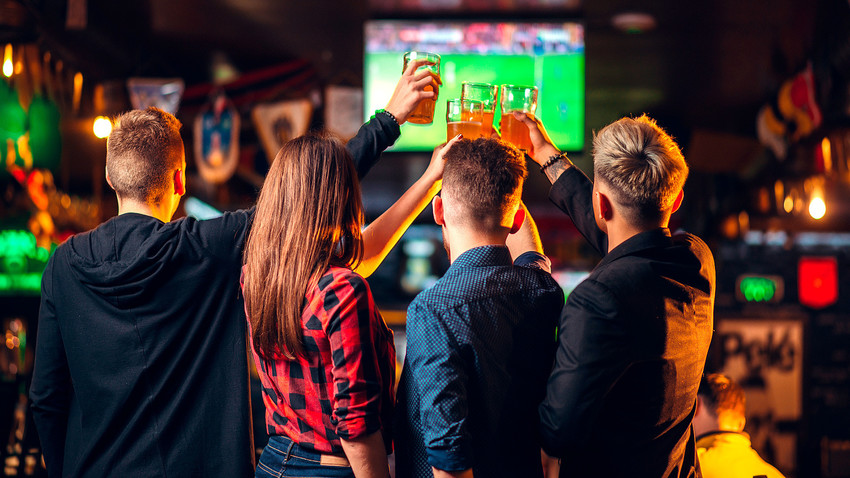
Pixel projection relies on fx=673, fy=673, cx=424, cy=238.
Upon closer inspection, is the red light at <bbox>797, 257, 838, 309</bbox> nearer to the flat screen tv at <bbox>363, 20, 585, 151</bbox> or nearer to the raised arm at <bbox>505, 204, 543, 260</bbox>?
the flat screen tv at <bbox>363, 20, 585, 151</bbox>

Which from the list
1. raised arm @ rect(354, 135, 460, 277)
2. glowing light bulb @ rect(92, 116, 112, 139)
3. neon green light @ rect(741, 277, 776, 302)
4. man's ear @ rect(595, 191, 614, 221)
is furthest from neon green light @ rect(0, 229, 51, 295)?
neon green light @ rect(741, 277, 776, 302)

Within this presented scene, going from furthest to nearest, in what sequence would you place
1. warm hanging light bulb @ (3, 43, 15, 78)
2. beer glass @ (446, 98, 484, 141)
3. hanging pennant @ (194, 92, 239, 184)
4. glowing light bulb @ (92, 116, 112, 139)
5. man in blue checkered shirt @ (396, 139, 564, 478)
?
hanging pennant @ (194, 92, 239, 184) → glowing light bulb @ (92, 116, 112, 139) → warm hanging light bulb @ (3, 43, 15, 78) → beer glass @ (446, 98, 484, 141) → man in blue checkered shirt @ (396, 139, 564, 478)

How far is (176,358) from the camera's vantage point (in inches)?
67.2

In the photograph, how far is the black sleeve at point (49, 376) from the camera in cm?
177

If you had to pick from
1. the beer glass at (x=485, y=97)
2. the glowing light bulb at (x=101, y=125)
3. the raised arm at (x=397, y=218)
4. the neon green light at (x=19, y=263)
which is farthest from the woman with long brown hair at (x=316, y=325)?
the neon green light at (x=19, y=263)

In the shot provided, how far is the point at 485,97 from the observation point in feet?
6.25

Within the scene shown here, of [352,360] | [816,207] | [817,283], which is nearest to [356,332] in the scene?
[352,360]

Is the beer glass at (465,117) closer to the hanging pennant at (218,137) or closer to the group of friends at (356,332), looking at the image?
the group of friends at (356,332)

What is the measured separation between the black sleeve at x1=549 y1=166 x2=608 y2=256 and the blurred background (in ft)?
5.07

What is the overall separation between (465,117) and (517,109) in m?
0.17

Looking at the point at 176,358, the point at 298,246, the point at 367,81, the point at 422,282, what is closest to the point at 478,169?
the point at 298,246

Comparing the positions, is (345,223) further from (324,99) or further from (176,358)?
(324,99)

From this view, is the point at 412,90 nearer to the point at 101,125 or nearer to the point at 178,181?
the point at 178,181

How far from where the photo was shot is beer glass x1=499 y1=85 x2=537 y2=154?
1963 millimetres
